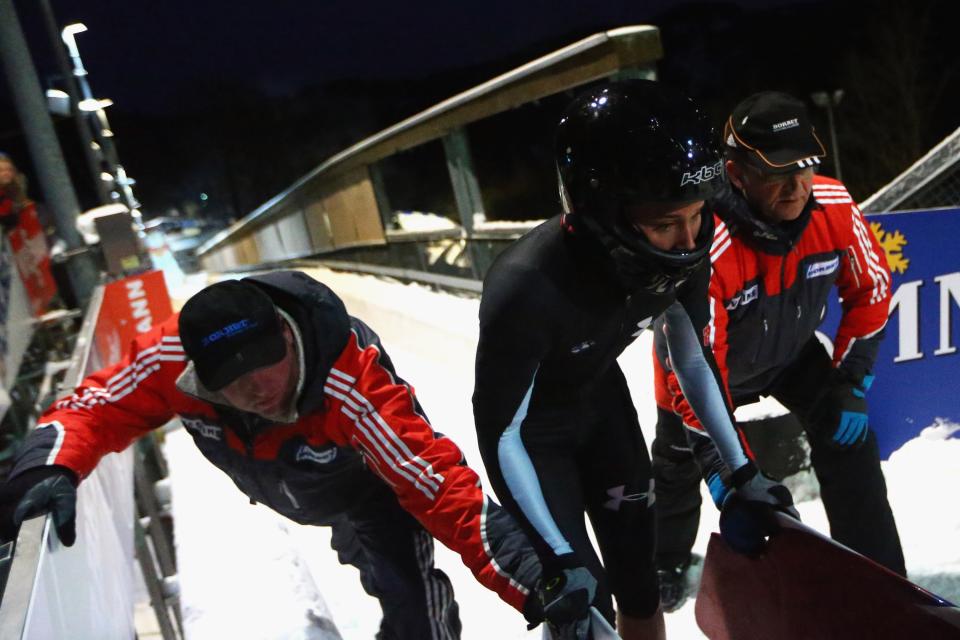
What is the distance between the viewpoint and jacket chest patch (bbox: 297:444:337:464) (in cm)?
248

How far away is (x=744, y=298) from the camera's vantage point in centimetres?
274

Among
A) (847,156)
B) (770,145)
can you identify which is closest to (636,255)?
(770,145)

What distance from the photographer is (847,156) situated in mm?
28750

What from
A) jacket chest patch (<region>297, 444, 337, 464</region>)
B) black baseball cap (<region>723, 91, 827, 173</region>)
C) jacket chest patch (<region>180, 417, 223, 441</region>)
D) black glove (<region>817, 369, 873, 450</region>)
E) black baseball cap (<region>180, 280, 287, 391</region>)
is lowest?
black glove (<region>817, 369, 873, 450</region>)

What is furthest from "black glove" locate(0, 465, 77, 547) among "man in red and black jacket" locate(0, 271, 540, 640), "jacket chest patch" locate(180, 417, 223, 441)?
"jacket chest patch" locate(180, 417, 223, 441)

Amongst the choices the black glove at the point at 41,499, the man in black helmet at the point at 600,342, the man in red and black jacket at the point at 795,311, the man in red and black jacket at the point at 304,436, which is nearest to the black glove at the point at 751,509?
the man in black helmet at the point at 600,342

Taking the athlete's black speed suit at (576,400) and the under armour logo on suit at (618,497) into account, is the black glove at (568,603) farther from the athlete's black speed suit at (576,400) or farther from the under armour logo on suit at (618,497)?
the under armour logo on suit at (618,497)

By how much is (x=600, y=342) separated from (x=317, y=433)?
95 cm

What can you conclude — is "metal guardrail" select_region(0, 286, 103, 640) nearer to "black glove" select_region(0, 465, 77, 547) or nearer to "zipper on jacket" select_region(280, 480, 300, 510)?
"black glove" select_region(0, 465, 77, 547)

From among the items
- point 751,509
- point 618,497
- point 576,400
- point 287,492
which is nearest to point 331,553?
point 287,492

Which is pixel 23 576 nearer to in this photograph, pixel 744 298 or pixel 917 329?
pixel 744 298

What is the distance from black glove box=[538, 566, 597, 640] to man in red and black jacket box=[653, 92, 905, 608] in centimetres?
68

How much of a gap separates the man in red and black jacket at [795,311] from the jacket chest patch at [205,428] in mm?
1579

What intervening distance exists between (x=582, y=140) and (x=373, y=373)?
37.2 inches
